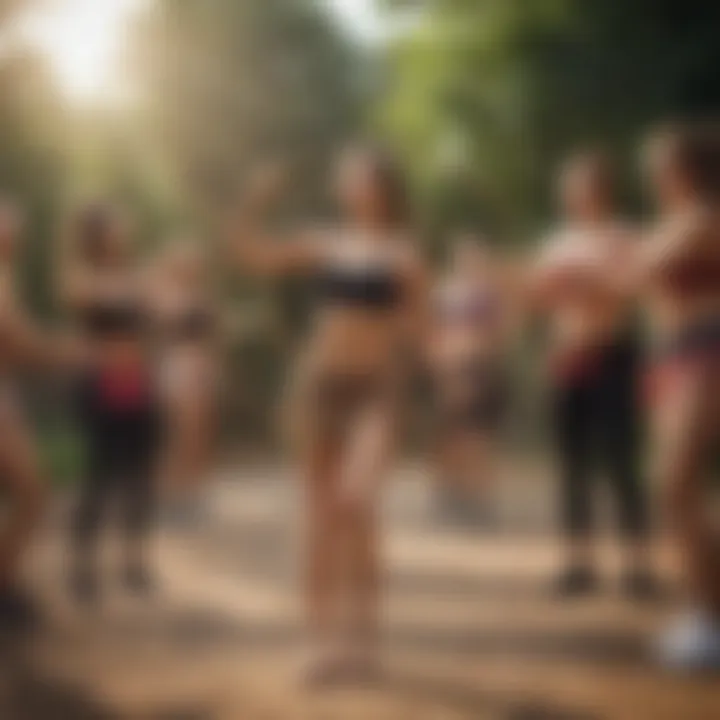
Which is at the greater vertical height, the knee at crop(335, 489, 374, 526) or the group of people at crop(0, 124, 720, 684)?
the group of people at crop(0, 124, 720, 684)

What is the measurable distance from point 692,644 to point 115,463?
2.59 feet

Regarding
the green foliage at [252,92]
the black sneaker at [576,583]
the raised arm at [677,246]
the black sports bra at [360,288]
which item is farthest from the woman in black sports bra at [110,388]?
the raised arm at [677,246]

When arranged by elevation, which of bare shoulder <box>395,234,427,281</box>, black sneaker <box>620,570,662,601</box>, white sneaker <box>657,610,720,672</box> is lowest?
white sneaker <box>657,610,720,672</box>

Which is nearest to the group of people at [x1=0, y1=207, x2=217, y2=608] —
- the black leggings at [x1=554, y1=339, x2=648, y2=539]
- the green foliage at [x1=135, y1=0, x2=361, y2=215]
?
the green foliage at [x1=135, y1=0, x2=361, y2=215]

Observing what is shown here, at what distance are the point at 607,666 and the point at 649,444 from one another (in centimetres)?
29

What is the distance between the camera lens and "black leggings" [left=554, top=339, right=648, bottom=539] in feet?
5.63

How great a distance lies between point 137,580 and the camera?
1.74 metres

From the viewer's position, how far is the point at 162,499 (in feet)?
5.73

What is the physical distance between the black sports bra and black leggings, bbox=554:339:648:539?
25 centimetres

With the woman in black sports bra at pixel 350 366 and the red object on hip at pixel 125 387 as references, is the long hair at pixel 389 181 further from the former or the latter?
the red object on hip at pixel 125 387

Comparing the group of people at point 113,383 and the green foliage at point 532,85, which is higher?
the green foliage at point 532,85

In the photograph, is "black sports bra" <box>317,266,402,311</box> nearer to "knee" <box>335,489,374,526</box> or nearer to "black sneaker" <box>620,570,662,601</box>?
"knee" <box>335,489,374,526</box>

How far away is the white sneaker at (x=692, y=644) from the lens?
65.6 inches

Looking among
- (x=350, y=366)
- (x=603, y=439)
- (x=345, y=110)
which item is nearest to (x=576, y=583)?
(x=603, y=439)
